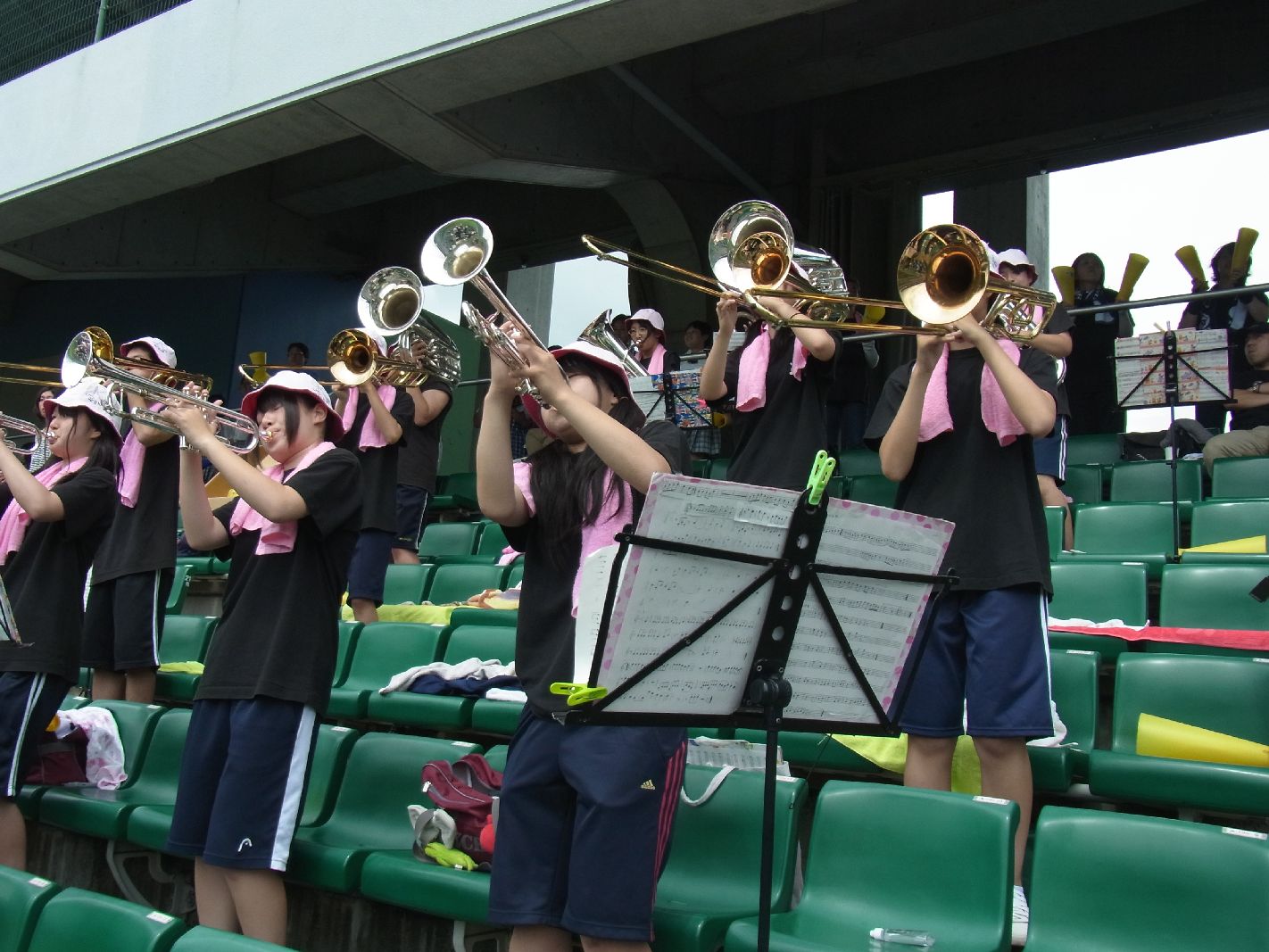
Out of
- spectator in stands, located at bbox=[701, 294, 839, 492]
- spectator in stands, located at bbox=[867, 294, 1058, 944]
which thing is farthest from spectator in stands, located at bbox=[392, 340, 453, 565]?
spectator in stands, located at bbox=[867, 294, 1058, 944]

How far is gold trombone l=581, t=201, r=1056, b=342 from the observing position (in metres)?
3.45

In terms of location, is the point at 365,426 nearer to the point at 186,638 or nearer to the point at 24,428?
the point at 186,638

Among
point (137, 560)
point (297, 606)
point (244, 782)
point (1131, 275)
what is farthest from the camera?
point (1131, 275)

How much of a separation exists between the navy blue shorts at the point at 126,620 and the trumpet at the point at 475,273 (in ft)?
7.06

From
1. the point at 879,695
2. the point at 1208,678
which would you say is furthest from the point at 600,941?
the point at 1208,678

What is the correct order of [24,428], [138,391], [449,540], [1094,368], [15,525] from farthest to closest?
[1094,368] < [449,540] < [24,428] < [15,525] < [138,391]

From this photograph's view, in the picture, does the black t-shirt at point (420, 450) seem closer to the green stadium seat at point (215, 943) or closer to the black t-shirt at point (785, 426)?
the black t-shirt at point (785, 426)

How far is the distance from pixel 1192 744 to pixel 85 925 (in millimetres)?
2945

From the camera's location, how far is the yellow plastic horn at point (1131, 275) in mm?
8336

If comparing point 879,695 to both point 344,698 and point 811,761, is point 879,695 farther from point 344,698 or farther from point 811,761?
point 344,698

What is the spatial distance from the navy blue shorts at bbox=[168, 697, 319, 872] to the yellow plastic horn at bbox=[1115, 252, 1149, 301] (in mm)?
6876

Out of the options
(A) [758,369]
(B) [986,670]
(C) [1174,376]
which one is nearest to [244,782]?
(B) [986,670]

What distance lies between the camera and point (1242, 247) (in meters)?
7.82

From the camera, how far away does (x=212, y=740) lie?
3299 mm
